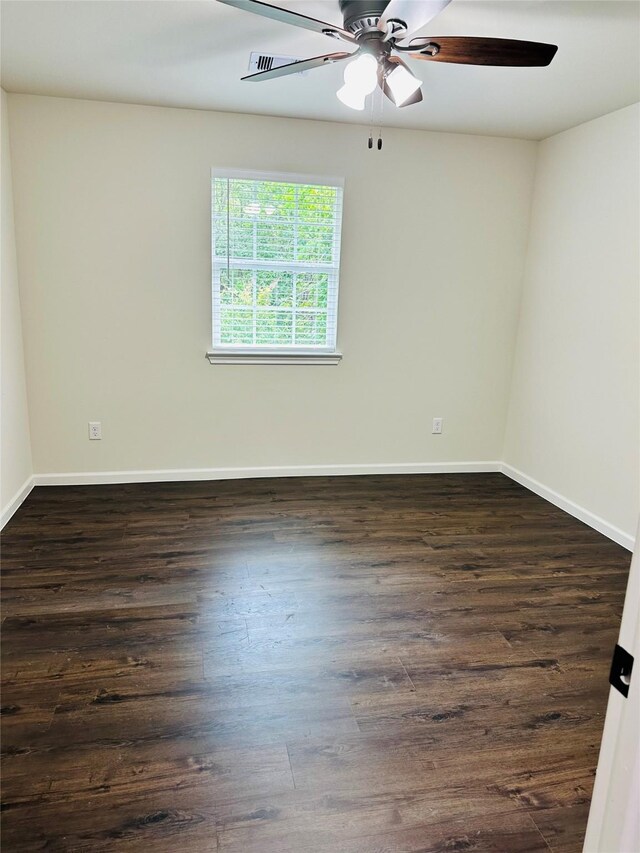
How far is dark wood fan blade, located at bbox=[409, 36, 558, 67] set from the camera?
1869 mm

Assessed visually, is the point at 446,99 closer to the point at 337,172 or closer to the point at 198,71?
the point at 337,172

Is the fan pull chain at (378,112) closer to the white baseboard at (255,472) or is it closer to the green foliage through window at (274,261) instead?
the green foliage through window at (274,261)

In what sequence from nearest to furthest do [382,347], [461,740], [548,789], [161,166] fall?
[548,789], [461,740], [161,166], [382,347]

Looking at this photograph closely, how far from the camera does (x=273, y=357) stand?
12.7 feet

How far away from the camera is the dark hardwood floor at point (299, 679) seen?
4.88 feet

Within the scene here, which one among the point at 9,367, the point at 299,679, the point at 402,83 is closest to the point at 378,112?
the point at 402,83

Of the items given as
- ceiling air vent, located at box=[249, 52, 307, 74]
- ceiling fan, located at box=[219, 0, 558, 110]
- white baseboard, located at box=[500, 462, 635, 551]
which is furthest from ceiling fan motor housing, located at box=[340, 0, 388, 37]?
white baseboard, located at box=[500, 462, 635, 551]

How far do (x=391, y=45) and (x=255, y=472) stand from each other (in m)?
2.78

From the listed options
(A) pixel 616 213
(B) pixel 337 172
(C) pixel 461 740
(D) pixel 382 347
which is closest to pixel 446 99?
(B) pixel 337 172

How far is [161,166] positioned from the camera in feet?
11.5

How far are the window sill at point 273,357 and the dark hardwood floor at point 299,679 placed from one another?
3.45 ft

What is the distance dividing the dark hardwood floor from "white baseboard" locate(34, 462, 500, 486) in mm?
408

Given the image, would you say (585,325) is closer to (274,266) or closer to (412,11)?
(274,266)

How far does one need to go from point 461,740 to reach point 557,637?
2.59ft
